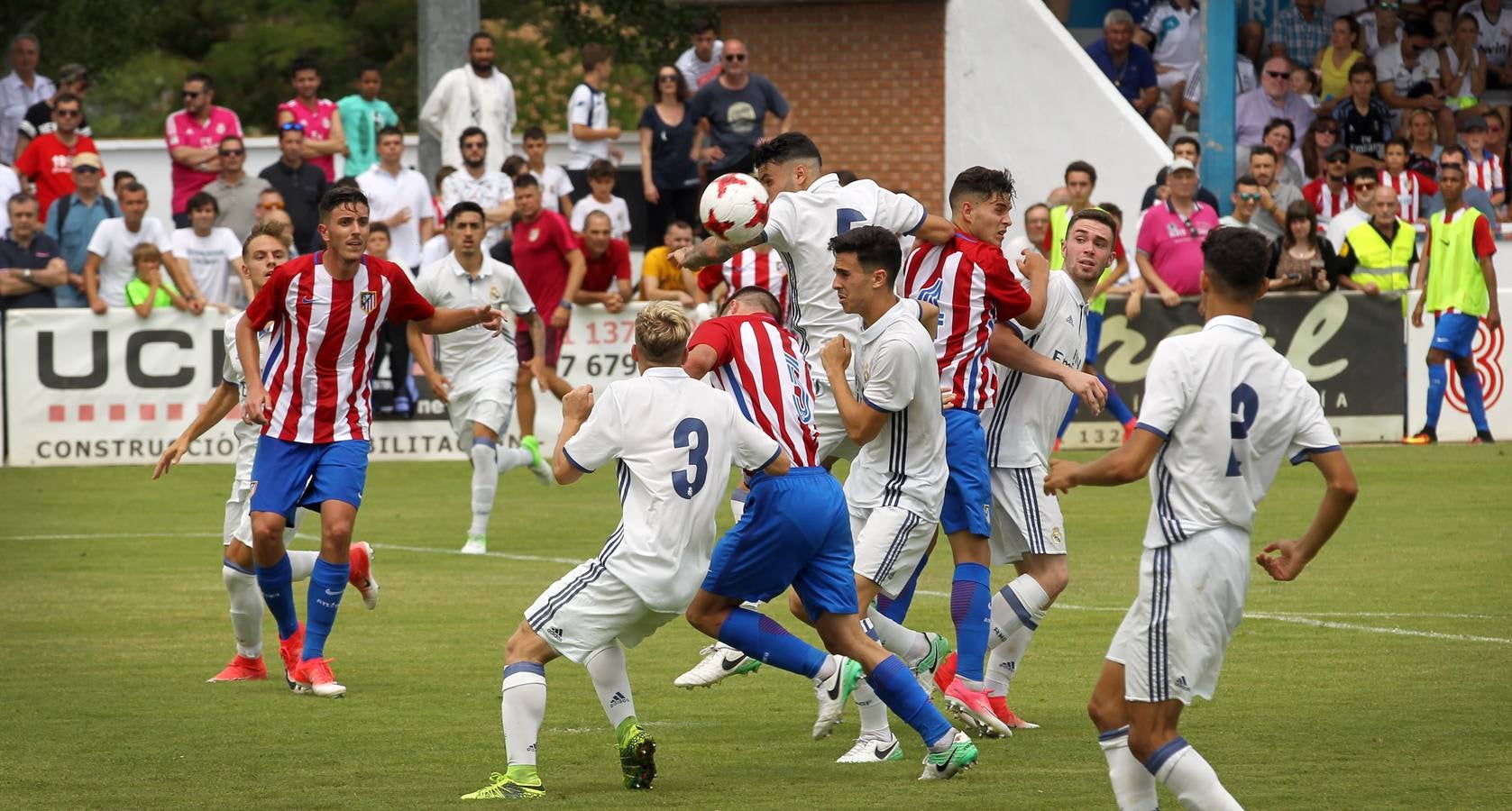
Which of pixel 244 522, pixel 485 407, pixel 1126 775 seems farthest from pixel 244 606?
pixel 485 407

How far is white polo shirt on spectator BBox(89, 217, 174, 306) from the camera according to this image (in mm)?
18891

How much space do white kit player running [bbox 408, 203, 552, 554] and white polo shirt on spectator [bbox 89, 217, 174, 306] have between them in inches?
214

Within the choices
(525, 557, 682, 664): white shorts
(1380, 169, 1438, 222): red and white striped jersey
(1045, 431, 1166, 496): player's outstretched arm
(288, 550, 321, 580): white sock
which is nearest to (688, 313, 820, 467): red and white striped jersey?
(525, 557, 682, 664): white shorts

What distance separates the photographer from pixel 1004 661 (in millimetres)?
8383

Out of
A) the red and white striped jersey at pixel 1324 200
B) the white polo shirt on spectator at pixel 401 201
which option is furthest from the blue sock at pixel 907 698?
the red and white striped jersey at pixel 1324 200

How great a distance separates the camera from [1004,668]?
838 cm

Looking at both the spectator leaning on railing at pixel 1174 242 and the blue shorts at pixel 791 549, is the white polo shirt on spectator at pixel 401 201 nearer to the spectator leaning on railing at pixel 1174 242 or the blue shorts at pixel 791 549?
the spectator leaning on railing at pixel 1174 242

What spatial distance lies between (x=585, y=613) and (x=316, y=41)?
95.5ft

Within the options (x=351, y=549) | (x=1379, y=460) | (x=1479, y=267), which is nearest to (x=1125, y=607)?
(x=351, y=549)

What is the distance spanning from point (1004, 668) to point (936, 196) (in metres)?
16.9

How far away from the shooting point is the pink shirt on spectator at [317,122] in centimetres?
2072

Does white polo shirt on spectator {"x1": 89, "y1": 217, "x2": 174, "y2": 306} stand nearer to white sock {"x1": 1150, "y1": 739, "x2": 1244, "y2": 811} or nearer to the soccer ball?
the soccer ball

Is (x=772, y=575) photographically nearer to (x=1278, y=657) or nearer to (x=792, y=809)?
(x=792, y=809)

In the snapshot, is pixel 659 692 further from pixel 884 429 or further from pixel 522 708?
pixel 522 708
